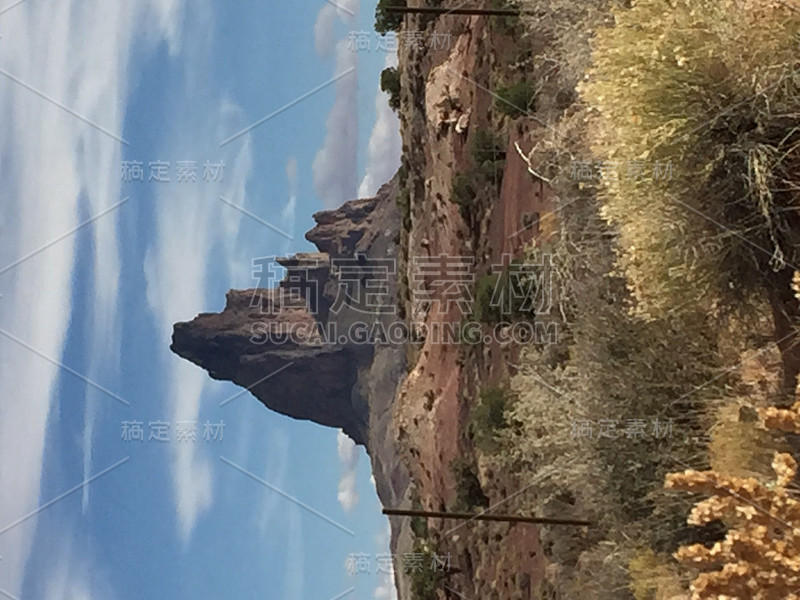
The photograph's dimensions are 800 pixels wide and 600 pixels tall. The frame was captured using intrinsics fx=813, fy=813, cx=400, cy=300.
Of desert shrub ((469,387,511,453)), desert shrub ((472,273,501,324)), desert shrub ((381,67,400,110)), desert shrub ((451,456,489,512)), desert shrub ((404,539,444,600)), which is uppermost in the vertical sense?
desert shrub ((381,67,400,110))

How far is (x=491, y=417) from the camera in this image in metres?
13.6

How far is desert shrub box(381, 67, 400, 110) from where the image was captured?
23500 mm

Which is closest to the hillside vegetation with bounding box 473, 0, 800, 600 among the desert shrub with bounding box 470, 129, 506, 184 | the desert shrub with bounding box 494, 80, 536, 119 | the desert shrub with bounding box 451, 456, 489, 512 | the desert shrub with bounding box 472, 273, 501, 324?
the desert shrub with bounding box 494, 80, 536, 119

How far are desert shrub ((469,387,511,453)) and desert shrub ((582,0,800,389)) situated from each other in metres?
6.23

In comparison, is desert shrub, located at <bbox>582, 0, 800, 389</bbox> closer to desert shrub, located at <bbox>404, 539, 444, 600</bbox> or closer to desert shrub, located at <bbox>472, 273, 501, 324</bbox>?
desert shrub, located at <bbox>472, 273, 501, 324</bbox>

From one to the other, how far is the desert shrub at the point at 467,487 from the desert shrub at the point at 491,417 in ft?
3.84

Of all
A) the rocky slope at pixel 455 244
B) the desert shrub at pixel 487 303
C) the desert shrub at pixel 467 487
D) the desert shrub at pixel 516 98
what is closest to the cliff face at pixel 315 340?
the rocky slope at pixel 455 244

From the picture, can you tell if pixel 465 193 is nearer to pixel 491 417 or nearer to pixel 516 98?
pixel 516 98

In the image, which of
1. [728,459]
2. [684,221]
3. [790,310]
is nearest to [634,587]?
[728,459]

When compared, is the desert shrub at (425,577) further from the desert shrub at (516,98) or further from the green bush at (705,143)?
the green bush at (705,143)

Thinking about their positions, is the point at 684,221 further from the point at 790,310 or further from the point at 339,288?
the point at 339,288

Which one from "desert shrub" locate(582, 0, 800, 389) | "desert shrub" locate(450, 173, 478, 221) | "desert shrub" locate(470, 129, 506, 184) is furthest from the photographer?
"desert shrub" locate(450, 173, 478, 221)

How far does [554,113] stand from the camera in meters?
Result: 12.4

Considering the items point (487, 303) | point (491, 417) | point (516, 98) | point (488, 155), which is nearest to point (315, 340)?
point (488, 155)
